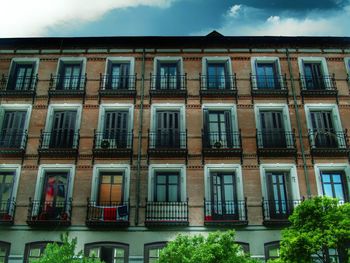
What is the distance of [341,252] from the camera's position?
13.0 metres

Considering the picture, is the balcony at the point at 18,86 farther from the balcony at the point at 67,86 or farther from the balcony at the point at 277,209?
the balcony at the point at 277,209

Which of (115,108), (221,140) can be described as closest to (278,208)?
(221,140)

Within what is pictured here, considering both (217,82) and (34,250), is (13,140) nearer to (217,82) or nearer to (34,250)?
(34,250)

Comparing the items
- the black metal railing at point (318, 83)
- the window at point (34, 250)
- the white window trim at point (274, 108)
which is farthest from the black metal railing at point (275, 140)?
the window at point (34, 250)

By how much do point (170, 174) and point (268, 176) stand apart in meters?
4.66

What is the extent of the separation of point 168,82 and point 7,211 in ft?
32.9

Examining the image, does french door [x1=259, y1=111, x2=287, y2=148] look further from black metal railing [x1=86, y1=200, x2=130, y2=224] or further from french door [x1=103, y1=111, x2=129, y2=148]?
black metal railing [x1=86, y1=200, x2=130, y2=224]

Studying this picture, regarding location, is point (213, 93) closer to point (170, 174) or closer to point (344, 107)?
point (170, 174)

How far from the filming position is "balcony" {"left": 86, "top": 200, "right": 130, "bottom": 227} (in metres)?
17.0

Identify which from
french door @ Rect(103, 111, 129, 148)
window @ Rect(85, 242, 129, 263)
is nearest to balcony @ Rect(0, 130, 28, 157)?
french door @ Rect(103, 111, 129, 148)

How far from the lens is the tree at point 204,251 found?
12.1 metres

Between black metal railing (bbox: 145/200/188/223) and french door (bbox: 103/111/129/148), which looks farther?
french door (bbox: 103/111/129/148)

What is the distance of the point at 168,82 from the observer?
20734 millimetres

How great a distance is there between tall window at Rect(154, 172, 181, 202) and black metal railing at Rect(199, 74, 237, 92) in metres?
4.91
